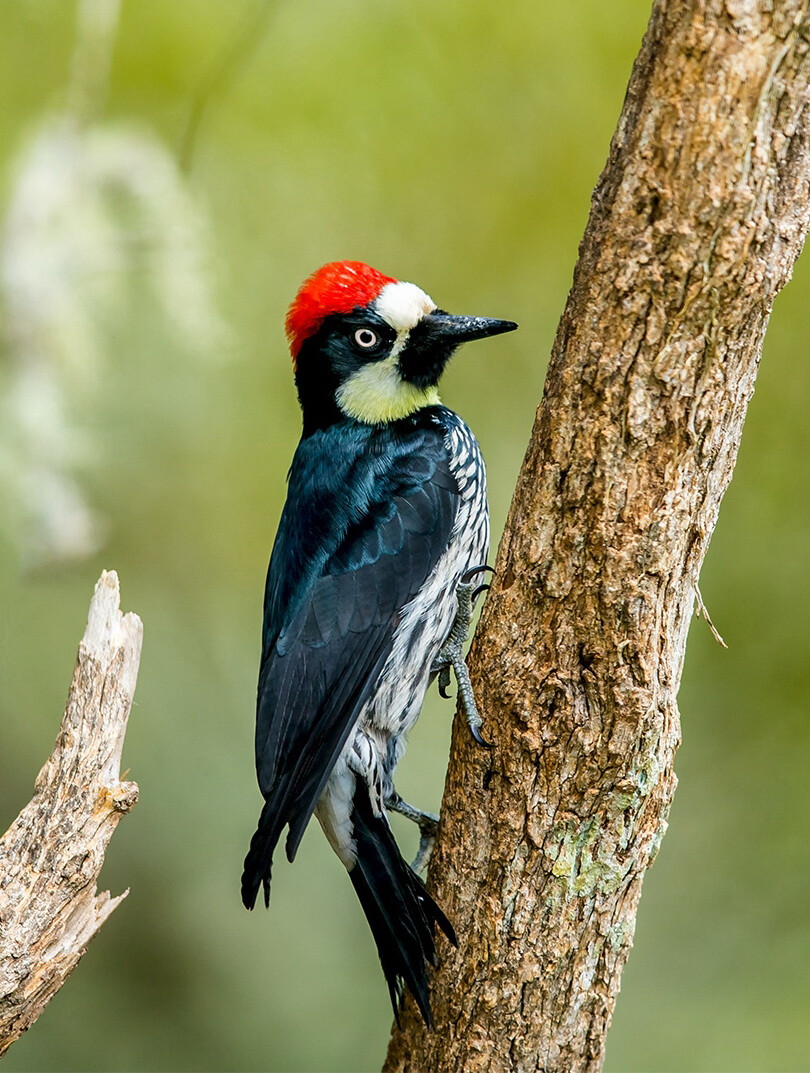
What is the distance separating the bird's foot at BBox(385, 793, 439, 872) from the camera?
→ 298 cm

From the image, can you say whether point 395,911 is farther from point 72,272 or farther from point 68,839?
point 72,272

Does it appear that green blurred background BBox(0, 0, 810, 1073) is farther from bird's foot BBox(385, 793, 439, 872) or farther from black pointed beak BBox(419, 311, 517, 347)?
bird's foot BBox(385, 793, 439, 872)

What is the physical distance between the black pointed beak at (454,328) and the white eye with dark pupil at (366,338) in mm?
152

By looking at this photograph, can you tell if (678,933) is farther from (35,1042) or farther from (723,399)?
(723,399)

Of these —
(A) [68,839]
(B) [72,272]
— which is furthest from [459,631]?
(B) [72,272]

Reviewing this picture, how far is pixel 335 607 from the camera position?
118 inches

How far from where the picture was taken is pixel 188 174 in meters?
4.54

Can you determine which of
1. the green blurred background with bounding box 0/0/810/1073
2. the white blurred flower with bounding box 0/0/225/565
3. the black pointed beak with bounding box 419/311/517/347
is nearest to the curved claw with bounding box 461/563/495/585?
the black pointed beak with bounding box 419/311/517/347

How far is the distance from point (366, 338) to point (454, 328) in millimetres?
282

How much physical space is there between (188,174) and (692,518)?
10.1ft

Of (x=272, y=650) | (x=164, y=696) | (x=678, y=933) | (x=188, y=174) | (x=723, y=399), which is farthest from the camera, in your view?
(x=164, y=696)

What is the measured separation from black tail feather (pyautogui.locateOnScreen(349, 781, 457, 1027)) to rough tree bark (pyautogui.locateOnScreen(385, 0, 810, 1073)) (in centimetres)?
4

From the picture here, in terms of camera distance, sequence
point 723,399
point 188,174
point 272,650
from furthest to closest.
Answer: point 188,174 → point 272,650 → point 723,399

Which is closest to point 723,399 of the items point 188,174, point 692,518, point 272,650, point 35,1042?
point 692,518
